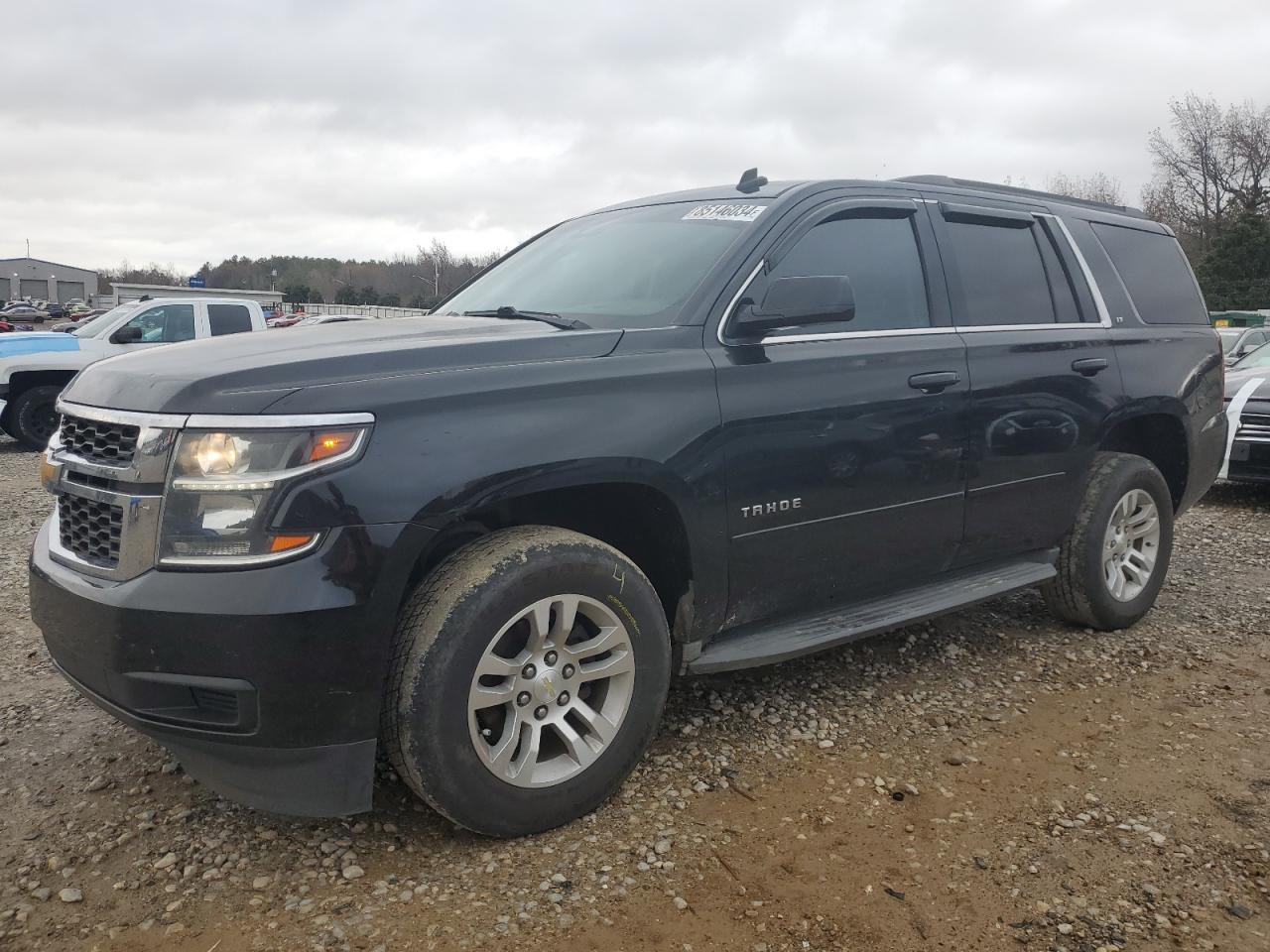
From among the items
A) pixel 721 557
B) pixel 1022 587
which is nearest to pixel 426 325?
pixel 721 557

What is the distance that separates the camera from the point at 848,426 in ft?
11.0

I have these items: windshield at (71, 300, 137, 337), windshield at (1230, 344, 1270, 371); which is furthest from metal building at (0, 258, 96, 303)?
windshield at (1230, 344, 1270, 371)

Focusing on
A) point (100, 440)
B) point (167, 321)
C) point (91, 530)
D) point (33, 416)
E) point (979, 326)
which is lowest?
point (33, 416)

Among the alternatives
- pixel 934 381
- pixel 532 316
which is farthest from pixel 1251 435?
pixel 532 316

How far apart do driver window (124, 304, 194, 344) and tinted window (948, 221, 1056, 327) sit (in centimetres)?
1027

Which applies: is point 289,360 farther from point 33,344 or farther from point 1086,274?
point 33,344

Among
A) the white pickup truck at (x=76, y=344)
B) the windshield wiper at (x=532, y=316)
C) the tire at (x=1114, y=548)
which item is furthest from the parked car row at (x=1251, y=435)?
the white pickup truck at (x=76, y=344)

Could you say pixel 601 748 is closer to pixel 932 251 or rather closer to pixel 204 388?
pixel 204 388

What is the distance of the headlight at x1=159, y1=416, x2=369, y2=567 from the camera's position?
2.34 meters

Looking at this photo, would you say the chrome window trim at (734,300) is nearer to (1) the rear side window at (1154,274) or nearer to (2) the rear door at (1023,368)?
(2) the rear door at (1023,368)

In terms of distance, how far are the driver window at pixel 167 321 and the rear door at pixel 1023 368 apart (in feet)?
33.8

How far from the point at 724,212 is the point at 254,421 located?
1.95m

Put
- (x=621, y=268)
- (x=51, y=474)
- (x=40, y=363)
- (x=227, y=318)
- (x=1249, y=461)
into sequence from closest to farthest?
(x=51, y=474) < (x=621, y=268) < (x=1249, y=461) < (x=40, y=363) < (x=227, y=318)

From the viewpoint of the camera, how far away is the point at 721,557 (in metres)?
3.07
